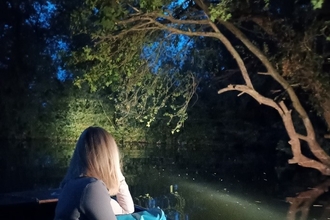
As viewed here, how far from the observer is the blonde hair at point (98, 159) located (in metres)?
2.09

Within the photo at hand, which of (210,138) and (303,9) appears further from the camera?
(210,138)

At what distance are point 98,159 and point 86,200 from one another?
0.19 meters

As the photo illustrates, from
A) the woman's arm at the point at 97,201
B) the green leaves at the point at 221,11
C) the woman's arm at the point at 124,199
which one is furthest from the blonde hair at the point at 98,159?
the green leaves at the point at 221,11

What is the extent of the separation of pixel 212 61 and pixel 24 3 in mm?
10216

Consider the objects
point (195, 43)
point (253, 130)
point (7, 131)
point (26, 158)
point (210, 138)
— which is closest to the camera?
point (195, 43)

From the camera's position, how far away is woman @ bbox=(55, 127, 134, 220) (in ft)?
6.44

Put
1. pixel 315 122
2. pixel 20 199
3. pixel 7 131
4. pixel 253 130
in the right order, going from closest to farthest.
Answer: pixel 20 199 < pixel 315 122 < pixel 253 130 < pixel 7 131

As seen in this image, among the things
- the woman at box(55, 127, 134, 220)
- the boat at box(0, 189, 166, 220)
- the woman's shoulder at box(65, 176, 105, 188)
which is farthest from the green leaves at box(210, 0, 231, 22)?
the woman's shoulder at box(65, 176, 105, 188)

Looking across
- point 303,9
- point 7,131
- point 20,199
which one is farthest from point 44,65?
point 20,199

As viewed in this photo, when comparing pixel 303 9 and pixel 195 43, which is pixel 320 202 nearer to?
pixel 303 9

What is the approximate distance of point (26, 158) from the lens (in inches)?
523

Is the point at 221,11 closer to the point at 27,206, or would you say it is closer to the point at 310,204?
the point at 27,206

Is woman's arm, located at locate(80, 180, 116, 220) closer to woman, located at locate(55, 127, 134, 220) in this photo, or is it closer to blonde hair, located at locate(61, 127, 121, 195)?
woman, located at locate(55, 127, 134, 220)

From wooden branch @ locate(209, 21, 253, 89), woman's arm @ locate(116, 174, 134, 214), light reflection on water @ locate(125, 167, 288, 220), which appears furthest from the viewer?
wooden branch @ locate(209, 21, 253, 89)
